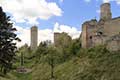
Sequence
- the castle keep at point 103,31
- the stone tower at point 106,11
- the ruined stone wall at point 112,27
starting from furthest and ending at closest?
1. the stone tower at point 106,11
2. the ruined stone wall at point 112,27
3. the castle keep at point 103,31

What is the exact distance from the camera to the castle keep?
168ft

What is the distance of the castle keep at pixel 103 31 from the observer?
2014 inches

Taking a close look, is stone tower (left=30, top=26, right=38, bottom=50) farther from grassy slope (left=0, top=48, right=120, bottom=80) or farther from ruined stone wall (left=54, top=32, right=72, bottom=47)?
grassy slope (left=0, top=48, right=120, bottom=80)

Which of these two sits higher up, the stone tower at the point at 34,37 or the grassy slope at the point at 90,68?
the stone tower at the point at 34,37

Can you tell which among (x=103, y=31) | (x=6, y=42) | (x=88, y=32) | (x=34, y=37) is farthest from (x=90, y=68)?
(x=34, y=37)

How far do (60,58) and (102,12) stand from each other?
42.7ft

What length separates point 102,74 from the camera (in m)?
41.9

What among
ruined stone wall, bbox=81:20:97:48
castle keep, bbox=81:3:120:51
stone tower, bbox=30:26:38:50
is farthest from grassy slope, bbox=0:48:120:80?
stone tower, bbox=30:26:38:50

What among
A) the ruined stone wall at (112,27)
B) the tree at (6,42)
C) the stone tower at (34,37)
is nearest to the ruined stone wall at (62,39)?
the ruined stone wall at (112,27)

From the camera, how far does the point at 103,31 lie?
55969 millimetres

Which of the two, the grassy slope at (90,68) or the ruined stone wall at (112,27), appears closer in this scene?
the grassy slope at (90,68)

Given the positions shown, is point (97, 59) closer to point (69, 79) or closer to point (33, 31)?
point (69, 79)

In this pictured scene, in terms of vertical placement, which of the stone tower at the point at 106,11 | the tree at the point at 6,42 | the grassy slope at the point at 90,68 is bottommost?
the grassy slope at the point at 90,68

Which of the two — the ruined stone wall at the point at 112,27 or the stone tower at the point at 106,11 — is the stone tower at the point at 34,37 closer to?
the stone tower at the point at 106,11
